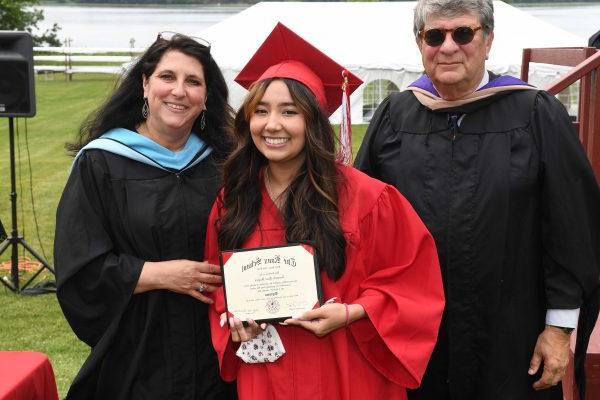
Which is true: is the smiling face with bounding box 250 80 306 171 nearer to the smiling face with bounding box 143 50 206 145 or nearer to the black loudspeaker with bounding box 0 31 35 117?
the smiling face with bounding box 143 50 206 145

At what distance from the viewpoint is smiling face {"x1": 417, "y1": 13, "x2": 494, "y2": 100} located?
8.66 ft

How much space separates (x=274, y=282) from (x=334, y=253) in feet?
0.66

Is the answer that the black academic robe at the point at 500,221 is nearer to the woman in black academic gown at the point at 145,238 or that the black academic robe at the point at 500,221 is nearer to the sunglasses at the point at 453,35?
the sunglasses at the point at 453,35

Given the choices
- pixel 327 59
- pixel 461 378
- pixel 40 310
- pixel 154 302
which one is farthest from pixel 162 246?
pixel 40 310

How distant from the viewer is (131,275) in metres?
2.77

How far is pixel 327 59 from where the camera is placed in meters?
2.66

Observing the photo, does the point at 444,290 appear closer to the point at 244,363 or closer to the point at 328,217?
the point at 328,217

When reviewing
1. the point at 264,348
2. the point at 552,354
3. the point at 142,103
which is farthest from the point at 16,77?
the point at 552,354

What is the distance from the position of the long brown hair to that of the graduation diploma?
0.08m

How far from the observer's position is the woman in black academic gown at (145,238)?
109 inches

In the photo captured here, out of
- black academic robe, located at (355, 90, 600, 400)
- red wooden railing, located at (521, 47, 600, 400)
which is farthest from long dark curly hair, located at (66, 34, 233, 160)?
red wooden railing, located at (521, 47, 600, 400)

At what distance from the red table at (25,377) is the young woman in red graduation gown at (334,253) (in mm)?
741

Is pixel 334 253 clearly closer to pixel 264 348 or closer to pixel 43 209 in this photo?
pixel 264 348

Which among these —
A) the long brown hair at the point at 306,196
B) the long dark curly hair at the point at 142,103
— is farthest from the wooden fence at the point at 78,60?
the long brown hair at the point at 306,196
